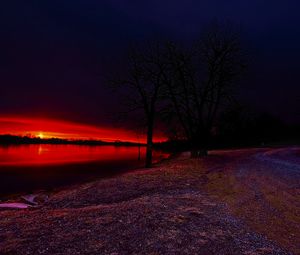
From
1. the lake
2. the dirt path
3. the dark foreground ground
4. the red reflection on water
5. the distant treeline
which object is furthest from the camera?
the distant treeline

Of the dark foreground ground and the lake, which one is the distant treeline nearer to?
the lake

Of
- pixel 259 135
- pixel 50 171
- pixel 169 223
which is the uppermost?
pixel 259 135

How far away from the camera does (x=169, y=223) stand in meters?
10.2

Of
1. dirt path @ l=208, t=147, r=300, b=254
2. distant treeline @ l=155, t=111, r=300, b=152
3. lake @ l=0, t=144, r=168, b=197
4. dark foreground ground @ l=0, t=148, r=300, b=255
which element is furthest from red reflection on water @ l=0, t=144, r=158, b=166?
dark foreground ground @ l=0, t=148, r=300, b=255

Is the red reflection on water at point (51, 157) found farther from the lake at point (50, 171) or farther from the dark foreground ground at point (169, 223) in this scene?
the dark foreground ground at point (169, 223)

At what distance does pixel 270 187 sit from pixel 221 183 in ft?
8.29

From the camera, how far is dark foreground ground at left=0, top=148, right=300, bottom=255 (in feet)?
28.1

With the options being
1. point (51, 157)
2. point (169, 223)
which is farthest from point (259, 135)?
point (169, 223)

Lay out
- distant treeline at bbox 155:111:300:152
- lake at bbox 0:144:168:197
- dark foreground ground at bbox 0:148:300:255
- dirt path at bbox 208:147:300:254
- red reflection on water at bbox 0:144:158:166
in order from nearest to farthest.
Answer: dark foreground ground at bbox 0:148:300:255
dirt path at bbox 208:147:300:254
lake at bbox 0:144:168:197
red reflection on water at bbox 0:144:158:166
distant treeline at bbox 155:111:300:152

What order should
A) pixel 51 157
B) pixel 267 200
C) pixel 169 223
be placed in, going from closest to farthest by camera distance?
pixel 169 223
pixel 267 200
pixel 51 157

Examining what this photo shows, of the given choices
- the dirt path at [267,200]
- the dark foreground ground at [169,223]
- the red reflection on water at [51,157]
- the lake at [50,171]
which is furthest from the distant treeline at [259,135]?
the dark foreground ground at [169,223]

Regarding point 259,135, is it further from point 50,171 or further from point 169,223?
point 169,223

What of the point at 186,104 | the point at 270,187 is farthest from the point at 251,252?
the point at 186,104

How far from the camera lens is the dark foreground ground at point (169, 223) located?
8.56 meters
